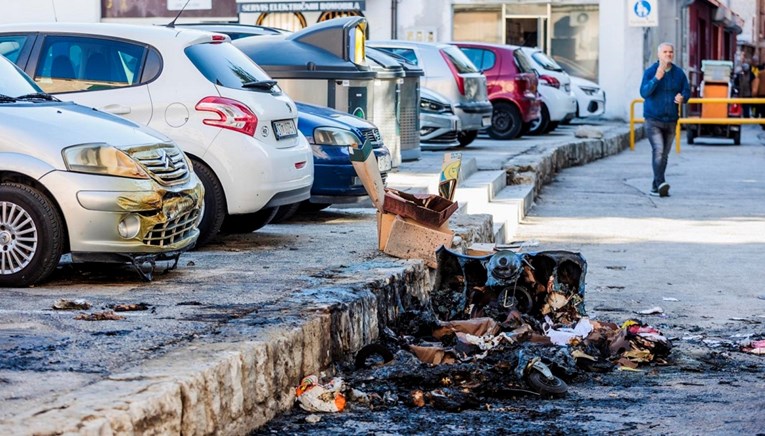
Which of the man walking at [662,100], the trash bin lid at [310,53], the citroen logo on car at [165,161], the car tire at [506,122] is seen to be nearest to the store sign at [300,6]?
the car tire at [506,122]

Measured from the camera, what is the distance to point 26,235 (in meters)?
7.27

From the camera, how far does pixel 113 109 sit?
904 centimetres

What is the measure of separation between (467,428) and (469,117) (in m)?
16.0

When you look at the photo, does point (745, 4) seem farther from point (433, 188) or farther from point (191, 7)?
point (433, 188)

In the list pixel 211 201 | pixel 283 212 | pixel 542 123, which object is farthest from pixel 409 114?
pixel 542 123

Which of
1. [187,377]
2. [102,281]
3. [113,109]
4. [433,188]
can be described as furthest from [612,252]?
[187,377]

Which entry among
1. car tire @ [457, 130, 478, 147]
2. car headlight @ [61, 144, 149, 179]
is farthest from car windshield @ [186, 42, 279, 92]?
car tire @ [457, 130, 478, 147]

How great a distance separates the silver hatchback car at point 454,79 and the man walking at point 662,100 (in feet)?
13.7

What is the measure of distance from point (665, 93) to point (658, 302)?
8210 millimetres

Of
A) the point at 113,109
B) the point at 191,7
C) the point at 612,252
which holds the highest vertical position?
the point at 191,7

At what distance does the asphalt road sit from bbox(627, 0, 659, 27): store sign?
11755mm

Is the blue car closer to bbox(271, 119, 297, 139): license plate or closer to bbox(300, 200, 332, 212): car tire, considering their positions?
bbox(300, 200, 332, 212): car tire

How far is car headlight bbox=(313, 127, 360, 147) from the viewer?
11.1 m

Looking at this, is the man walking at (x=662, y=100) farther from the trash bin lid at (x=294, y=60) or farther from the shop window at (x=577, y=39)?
the shop window at (x=577, y=39)
